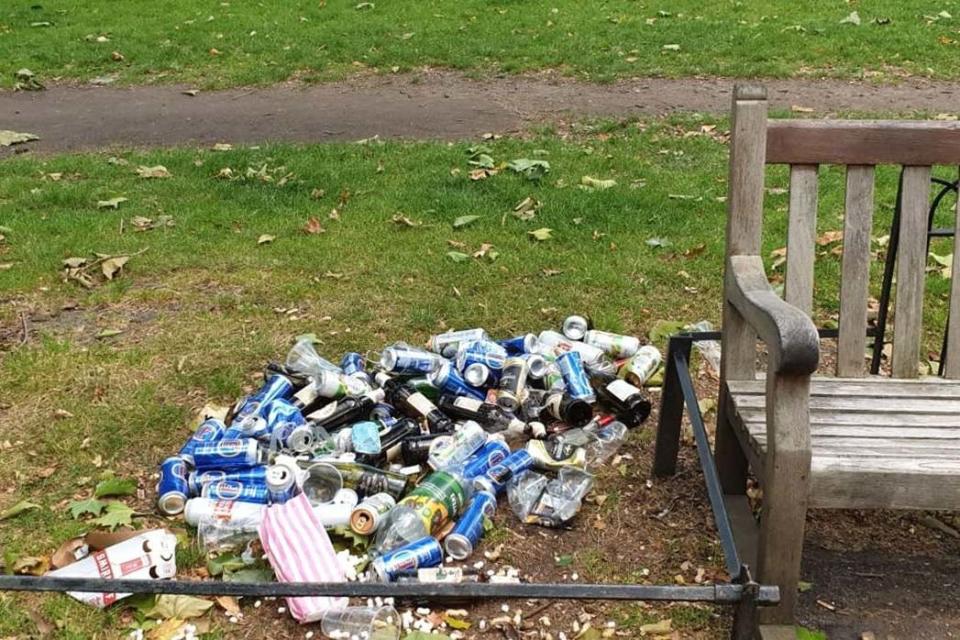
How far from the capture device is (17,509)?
3172 mm

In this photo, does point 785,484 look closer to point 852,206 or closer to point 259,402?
point 852,206

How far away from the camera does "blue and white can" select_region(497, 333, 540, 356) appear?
3961 millimetres

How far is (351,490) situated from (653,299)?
2068mm

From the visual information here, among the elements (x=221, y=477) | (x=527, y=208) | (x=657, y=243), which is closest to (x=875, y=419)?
(x=221, y=477)

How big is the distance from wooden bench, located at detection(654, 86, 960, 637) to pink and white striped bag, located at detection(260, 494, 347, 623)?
3.76ft

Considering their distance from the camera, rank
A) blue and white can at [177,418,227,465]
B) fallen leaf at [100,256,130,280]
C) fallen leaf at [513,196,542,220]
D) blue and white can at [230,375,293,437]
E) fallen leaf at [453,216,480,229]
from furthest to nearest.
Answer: fallen leaf at [513,196,542,220]
fallen leaf at [453,216,480,229]
fallen leaf at [100,256,130,280]
blue and white can at [230,375,293,437]
blue and white can at [177,418,227,465]

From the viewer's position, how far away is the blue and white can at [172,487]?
3141mm

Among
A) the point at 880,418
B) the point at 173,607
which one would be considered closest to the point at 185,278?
the point at 173,607

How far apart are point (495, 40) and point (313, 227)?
5242mm

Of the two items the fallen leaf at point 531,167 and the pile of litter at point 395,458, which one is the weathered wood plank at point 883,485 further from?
the fallen leaf at point 531,167

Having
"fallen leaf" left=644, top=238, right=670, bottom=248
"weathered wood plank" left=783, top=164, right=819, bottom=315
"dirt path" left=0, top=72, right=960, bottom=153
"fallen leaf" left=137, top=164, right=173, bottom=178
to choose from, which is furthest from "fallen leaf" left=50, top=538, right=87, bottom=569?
"dirt path" left=0, top=72, right=960, bottom=153

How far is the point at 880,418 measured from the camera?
2.56m

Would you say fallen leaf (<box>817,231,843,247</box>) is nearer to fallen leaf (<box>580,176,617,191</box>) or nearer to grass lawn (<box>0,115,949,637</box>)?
grass lawn (<box>0,115,949,637</box>)

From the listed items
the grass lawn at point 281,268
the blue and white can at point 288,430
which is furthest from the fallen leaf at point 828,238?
the blue and white can at point 288,430
